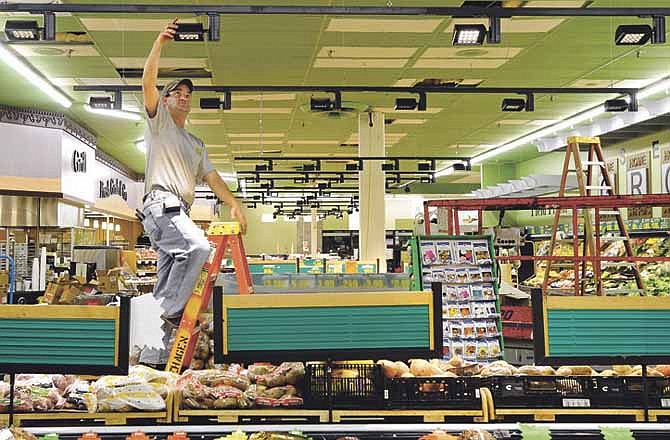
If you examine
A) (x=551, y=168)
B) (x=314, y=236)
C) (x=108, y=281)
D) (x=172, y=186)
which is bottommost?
(x=108, y=281)

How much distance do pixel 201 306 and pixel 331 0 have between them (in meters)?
4.96

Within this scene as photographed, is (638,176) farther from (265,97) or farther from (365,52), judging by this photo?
(265,97)

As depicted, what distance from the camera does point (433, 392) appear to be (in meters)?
3.03

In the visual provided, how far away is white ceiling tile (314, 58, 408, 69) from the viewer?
1095 cm

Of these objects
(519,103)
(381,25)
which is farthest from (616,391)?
(519,103)

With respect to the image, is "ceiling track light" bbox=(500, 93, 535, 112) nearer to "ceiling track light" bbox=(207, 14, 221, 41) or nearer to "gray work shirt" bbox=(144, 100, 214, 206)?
"ceiling track light" bbox=(207, 14, 221, 41)

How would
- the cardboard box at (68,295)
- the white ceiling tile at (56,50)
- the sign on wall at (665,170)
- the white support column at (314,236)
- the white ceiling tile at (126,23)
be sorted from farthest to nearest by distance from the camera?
the white support column at (314,236), the sign on wall at (665,170), the white ceiling tile at (56,50), the white ceiling tile at (126,23), the cardboard box at (68,295)

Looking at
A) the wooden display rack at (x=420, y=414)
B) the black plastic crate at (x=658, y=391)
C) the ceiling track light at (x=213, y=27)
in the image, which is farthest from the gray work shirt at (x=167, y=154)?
the ceiling track light at (x=213, y=27)

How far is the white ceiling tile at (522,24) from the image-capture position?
882 cm

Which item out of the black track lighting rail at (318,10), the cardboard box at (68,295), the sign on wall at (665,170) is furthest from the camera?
the sign on wall at (665,170)

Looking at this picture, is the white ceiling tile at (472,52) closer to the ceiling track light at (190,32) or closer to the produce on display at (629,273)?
the produce on display at (629,273)

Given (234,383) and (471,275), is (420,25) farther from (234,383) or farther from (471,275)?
(234,383)

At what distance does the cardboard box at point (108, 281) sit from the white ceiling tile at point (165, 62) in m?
3.28

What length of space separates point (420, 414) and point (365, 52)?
8.15 meters
